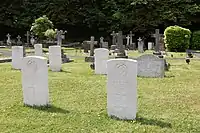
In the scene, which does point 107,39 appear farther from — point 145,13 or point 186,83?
point 186,83

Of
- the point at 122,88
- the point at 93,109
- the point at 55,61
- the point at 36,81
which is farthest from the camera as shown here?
the point at 55,61

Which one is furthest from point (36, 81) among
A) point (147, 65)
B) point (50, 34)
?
point (50, 34)

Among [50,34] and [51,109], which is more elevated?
[50,34]

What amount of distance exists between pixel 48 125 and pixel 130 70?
6.19 feet

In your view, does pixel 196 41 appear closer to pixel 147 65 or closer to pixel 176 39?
pixel 176 39

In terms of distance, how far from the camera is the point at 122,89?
24.6ft

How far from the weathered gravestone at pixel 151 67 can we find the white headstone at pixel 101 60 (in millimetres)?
1372

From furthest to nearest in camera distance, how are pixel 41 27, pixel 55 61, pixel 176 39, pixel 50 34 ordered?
pixel 41 27 < pixel 50 34 < pixel 176 39 < pixel 55 61

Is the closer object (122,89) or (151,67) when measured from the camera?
(122,89)

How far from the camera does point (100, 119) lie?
741cm

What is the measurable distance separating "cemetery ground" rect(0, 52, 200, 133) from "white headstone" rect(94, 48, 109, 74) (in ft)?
6.55

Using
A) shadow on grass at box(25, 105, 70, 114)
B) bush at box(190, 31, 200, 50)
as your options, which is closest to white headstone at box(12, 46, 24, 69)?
shadow on grass at box(25, 105, 70, 114)

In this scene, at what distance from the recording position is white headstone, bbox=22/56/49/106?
848 cm

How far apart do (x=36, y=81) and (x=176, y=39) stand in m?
21.8
